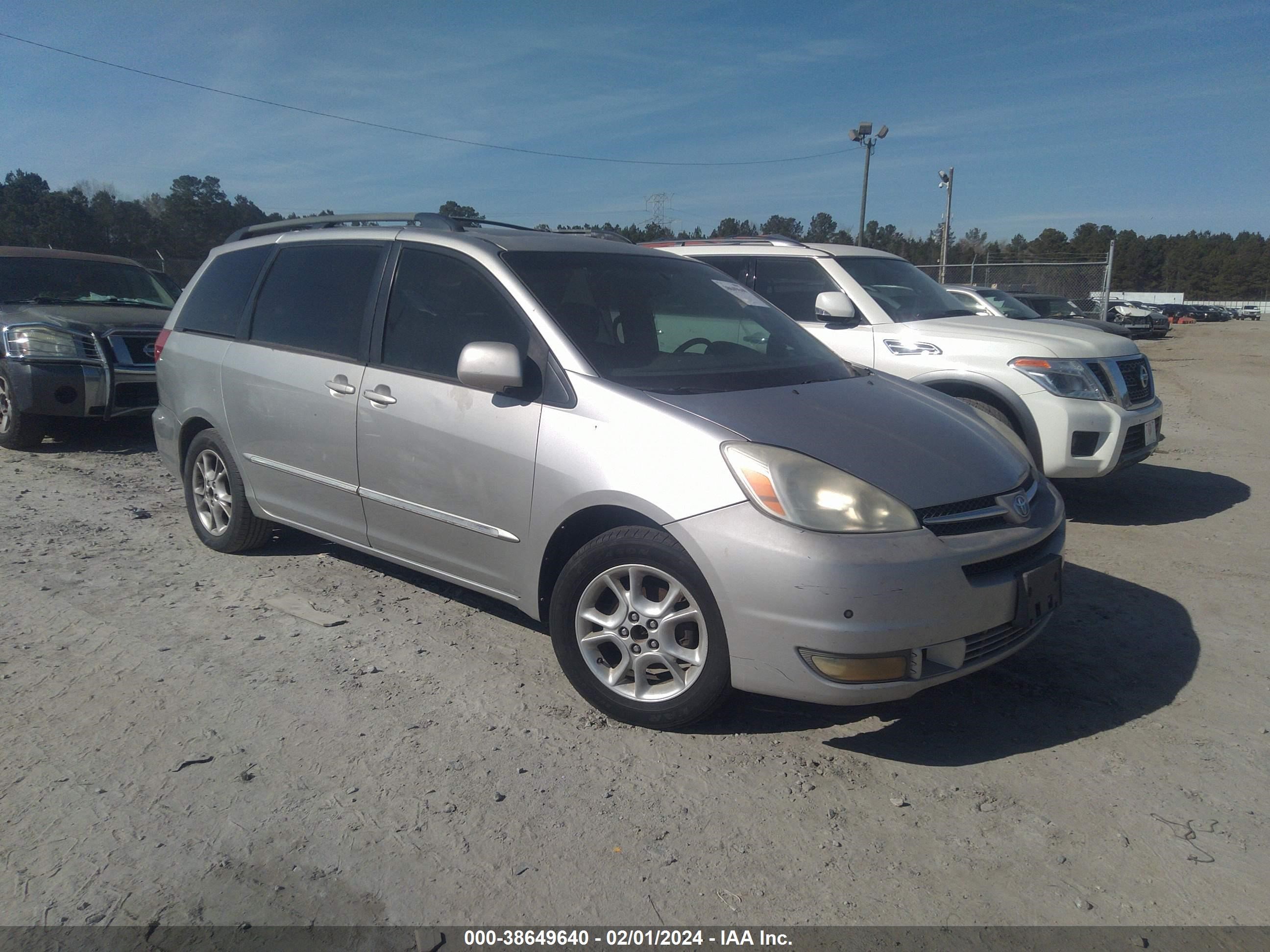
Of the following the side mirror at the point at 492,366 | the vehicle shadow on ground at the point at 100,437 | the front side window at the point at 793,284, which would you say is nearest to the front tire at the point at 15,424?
the vehicle shadow on ground at the point at 100,437

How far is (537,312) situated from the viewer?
368cm

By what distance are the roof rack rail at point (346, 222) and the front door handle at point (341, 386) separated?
2.66 ft

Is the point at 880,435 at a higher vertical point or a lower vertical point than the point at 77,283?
lower

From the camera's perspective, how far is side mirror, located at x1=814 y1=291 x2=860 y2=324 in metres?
6.39

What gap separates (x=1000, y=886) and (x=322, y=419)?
3.35 metres

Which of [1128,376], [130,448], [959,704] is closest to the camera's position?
[959,704]

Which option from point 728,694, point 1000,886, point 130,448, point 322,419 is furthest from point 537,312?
point 130,448

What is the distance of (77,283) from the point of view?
9273 millimetres

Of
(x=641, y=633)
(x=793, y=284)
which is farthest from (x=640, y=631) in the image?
(x=793, y=284)

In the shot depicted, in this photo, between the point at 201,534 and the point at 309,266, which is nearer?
the point at 309,266

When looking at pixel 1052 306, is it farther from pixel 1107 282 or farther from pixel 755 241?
pixel 755 241

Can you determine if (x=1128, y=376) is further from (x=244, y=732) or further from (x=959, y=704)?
(x=244, y=732)

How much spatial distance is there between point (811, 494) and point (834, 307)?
12.3ft

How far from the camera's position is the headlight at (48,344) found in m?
8.09
